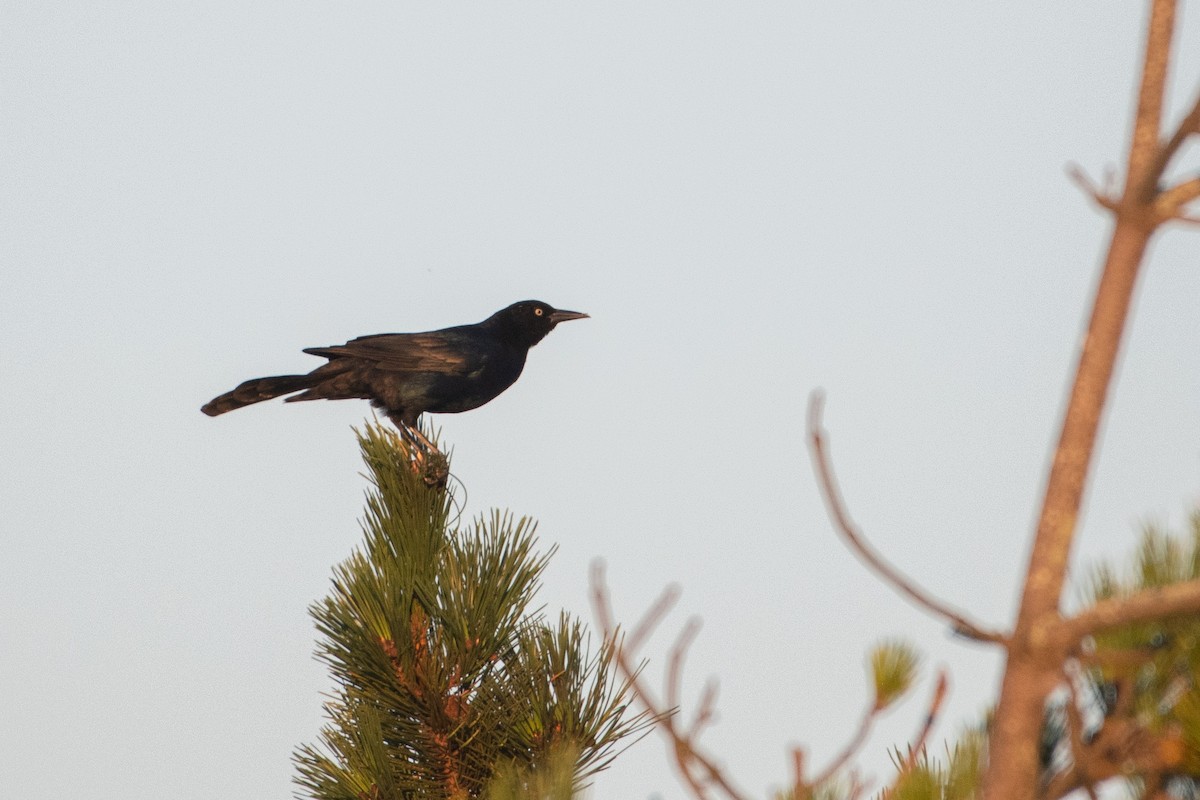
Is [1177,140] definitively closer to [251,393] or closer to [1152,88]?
[1152,88]

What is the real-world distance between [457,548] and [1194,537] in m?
2.62

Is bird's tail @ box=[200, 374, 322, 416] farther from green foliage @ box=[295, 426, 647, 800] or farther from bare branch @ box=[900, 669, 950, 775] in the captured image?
bare branch @ box=[900, 669, 950, 775]

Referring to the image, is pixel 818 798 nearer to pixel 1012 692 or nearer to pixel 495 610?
pixel 1012 692

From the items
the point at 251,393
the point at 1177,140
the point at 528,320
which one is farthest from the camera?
the point at 528,320

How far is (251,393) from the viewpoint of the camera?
7387 mm

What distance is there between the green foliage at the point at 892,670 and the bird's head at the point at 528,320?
707cm

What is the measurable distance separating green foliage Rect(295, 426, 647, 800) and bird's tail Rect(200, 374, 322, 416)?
11.8 feet

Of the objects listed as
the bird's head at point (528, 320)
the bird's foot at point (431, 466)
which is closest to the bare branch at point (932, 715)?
the bird's foot at point (431, 466)

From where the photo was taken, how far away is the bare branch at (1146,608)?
57.1 inches

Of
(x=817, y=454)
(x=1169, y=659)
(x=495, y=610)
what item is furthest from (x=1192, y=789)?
(x=495, y=610)

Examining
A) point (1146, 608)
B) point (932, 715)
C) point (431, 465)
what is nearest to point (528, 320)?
point (431, 465)

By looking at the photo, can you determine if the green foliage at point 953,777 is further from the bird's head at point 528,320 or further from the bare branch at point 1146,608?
the bird's head at point 528,320

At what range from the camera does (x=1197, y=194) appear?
167 centimetres

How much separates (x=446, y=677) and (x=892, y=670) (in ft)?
6.97
